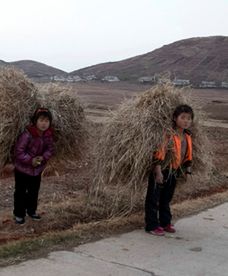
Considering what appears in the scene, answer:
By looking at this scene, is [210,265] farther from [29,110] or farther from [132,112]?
[29,110]

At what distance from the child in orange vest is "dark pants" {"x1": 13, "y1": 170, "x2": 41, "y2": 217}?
3.98ft

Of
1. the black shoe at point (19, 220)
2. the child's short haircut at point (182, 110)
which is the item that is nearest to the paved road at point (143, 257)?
the black shoe at point (19, 220)

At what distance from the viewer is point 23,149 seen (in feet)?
20.0

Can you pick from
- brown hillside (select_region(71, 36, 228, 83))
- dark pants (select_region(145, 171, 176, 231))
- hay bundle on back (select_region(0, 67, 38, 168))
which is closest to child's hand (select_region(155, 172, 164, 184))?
dark pants (select_region(145, 171, 176, 231))

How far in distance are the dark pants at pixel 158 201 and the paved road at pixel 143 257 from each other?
0.54ft

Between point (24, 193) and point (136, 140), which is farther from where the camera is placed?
point (24, 193)

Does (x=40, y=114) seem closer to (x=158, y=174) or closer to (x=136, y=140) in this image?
(x=136, y=140)

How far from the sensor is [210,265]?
5.23 m

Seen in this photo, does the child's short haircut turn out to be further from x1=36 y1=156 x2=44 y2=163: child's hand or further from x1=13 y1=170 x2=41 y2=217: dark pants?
x1=13 y1=170 x2=41 y2=217: dark pants

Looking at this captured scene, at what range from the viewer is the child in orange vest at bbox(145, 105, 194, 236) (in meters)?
6.10

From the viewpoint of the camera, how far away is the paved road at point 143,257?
16.0 ft

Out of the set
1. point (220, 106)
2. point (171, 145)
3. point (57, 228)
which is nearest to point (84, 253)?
point (57, 228)

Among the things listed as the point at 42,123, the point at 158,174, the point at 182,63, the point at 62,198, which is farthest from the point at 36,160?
the point at 182,63

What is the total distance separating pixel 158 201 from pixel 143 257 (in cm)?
112
